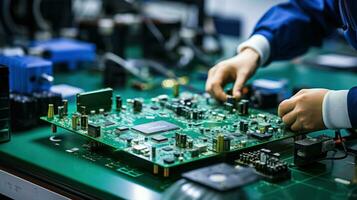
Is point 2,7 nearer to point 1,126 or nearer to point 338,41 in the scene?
point 1,126

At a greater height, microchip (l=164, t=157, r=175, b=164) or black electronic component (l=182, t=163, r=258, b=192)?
black electronic component (l=182, t=163, r=258, b=192)

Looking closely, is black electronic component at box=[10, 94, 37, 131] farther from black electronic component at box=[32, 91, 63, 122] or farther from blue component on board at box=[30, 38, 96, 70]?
blue component on board at box=[30, 38, 96, 70]

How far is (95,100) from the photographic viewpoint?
5.72 feet

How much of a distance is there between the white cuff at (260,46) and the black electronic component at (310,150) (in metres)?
0.67

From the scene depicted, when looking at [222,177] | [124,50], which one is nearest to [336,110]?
[222,177]

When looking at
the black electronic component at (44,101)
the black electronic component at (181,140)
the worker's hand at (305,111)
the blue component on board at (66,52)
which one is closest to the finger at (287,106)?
the worker's hand at (305,111)

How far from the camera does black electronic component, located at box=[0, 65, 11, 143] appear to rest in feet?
5.45

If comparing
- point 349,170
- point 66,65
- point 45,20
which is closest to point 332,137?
point 349,170

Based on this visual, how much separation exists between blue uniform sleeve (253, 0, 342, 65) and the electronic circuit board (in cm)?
46

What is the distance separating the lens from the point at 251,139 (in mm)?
1574

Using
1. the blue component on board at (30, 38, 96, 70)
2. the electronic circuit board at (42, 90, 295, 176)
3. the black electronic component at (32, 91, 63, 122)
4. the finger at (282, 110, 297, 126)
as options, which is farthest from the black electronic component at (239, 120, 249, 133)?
the blue component on board at (30, 38, 96, 70)

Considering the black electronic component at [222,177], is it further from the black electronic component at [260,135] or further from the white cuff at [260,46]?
the white cuff at [260,46]

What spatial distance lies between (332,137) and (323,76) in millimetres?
1211

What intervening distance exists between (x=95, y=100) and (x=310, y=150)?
0.62 meters
